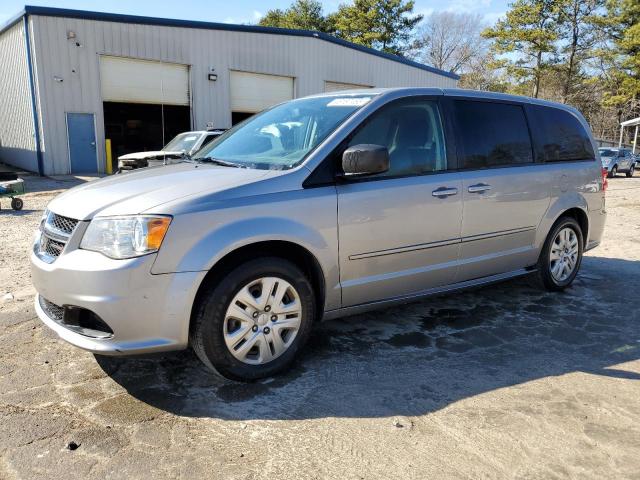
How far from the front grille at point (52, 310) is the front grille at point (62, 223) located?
45cm

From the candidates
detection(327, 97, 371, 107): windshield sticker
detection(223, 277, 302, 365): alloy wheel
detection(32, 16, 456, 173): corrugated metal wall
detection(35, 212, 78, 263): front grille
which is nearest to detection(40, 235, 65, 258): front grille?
detection(35, 212, 78, 263): front grille

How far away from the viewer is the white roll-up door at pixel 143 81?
17.7 m

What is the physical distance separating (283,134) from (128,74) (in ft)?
53.3

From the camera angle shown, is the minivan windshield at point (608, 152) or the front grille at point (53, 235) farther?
the minivan windshield at point (608, 152)

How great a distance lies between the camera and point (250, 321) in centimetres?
315

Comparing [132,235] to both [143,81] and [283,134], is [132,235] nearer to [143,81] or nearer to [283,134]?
[283,134]

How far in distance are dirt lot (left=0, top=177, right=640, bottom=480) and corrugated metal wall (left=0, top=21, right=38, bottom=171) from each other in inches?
606

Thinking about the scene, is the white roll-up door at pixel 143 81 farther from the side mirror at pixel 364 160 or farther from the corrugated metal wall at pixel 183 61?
the side mirror at pixel 364 160

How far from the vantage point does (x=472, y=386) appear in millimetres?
3252

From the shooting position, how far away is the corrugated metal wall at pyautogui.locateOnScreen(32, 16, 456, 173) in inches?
648

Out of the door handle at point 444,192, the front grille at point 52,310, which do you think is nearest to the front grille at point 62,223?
the front grille at point 52,310

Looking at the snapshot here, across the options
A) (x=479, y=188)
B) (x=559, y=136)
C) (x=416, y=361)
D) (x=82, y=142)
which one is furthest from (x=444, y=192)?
(x=82, y=142)

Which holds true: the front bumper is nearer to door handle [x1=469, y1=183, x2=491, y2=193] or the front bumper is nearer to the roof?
door handle [x1=469, y1=183, x2=491, y2=193]

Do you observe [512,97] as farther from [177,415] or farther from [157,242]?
[177,415]
